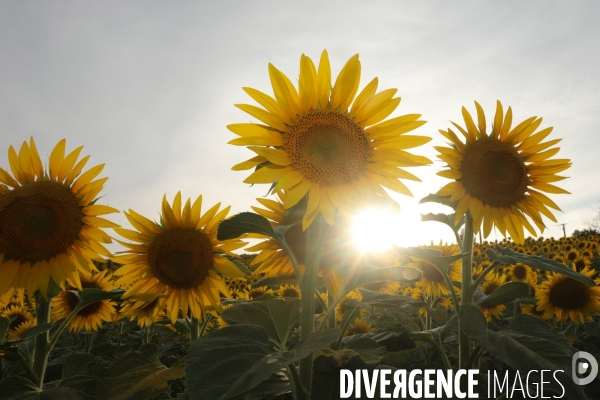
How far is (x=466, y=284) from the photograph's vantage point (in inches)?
133

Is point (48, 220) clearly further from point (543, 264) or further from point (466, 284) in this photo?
point (543, 264)

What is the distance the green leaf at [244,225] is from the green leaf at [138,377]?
768 mm

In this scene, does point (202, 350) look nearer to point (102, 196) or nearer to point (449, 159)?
point (102, 196)

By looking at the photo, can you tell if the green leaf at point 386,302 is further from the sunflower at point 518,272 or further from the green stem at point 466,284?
the sunflower at point 518,272

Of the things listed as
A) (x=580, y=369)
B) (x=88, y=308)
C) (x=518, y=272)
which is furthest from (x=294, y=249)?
(x=518, y=272)

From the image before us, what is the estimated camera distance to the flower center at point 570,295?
21.7 ft

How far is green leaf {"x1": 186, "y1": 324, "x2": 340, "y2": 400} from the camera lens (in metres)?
1.54

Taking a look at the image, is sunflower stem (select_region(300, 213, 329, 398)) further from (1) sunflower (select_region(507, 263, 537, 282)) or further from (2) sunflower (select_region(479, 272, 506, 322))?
(1) sunflower (select_region(507, 263, 537, 282))

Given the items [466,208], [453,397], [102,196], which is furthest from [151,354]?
[466,208]

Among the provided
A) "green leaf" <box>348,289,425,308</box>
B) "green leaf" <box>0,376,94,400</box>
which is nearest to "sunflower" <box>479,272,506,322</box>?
"green leaf" <box>348,289,425,308</box>

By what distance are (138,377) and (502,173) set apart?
10.0 feet

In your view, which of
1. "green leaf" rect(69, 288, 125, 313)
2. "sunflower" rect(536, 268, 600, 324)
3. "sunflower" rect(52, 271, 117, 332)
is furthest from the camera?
"sunflower" rect(536, 268, 600, 324)

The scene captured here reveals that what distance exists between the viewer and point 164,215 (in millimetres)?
3498

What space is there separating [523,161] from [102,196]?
3.49 meters
